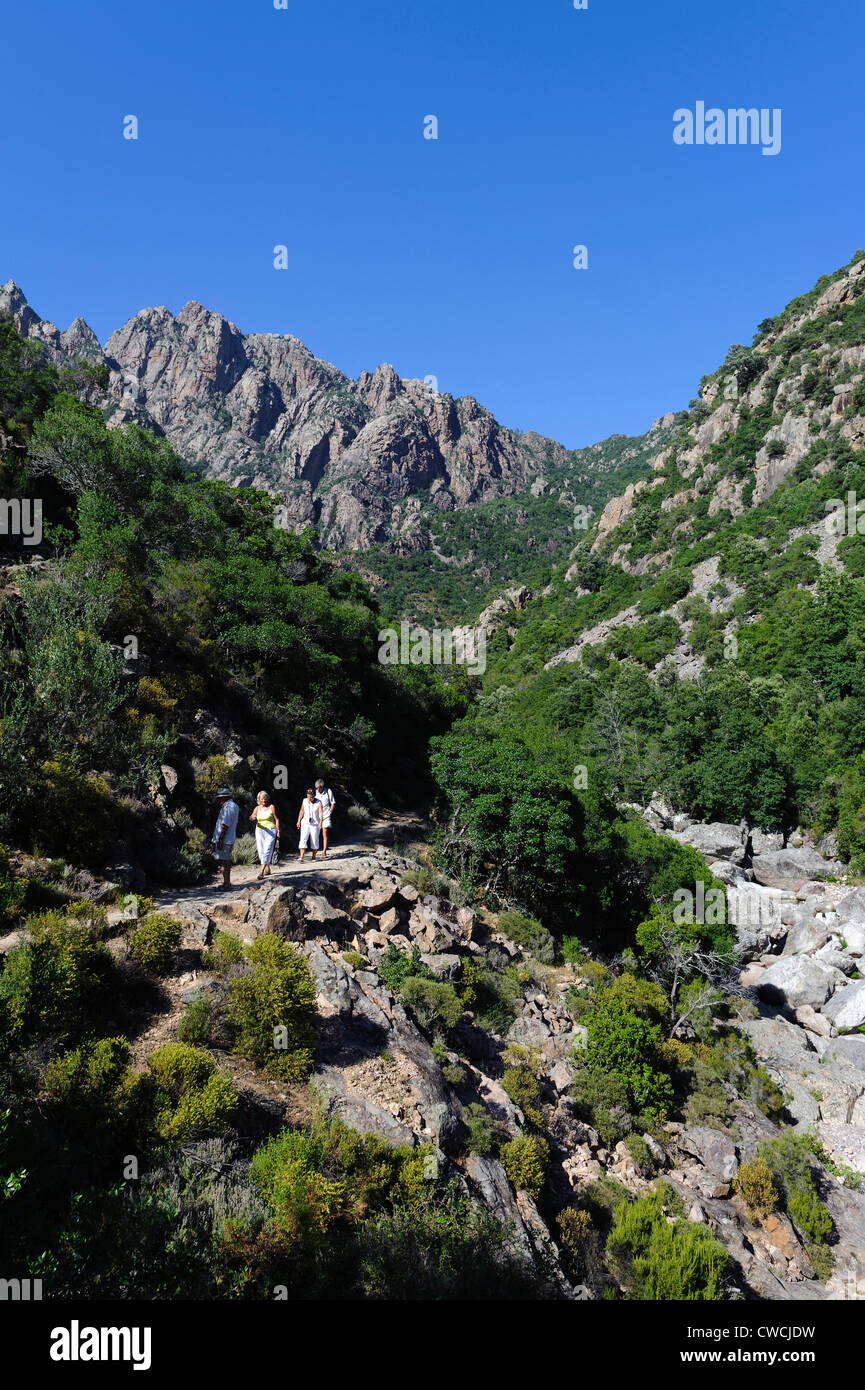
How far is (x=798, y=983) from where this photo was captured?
22.1 m

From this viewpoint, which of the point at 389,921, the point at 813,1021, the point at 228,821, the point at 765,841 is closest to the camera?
the point at 228,821

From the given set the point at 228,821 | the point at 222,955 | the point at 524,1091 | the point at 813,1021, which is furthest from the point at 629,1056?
the point at 813,1021

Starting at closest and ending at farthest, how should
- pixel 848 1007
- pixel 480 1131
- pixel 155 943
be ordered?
pixel 155 943, pixel 480 1131, pixel 848 1007

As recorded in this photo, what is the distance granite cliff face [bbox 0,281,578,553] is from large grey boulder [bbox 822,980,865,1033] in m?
132

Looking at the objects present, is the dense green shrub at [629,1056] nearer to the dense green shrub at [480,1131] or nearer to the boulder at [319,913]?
the dense green shrub at [480,1131]

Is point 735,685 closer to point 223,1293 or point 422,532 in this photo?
point 223,1293

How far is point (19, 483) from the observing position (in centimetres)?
1731

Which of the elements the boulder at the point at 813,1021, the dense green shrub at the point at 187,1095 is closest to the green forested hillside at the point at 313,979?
the dense green shrub at the point at 187,1095

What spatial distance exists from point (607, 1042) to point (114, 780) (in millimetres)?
11424

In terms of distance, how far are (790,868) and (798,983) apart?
10.2m

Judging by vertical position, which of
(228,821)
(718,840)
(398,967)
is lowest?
(718,840)

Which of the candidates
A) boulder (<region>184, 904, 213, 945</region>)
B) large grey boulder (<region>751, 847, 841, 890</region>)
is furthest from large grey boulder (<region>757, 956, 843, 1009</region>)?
boulder (<region>184, 904, 213, 945</region>)

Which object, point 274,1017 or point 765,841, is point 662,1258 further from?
point 765,841
